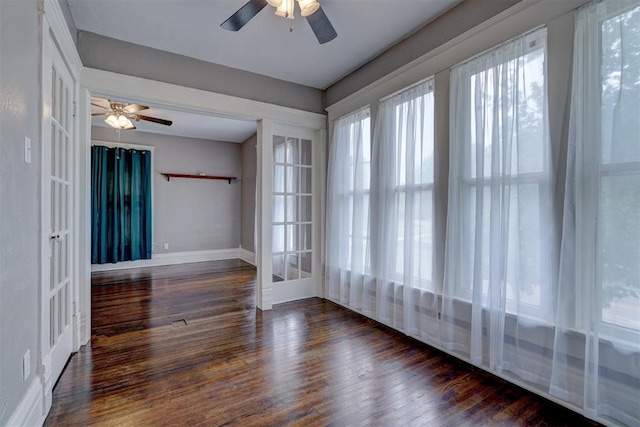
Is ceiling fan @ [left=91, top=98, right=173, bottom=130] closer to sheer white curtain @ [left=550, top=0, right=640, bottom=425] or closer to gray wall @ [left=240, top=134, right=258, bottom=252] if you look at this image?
gray wall @ [left=240, top=134, right=258, bottom=252]

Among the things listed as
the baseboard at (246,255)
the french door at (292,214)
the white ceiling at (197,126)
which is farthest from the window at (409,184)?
the baseboard at (246,255)

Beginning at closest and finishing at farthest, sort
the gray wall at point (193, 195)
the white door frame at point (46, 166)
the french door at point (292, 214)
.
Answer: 1. the white door frame at point (46, 166)
2. the french door at point (292, 214)
3. the gray wall at point (193, 195)

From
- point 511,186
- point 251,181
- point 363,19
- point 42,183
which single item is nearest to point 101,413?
point 42,183

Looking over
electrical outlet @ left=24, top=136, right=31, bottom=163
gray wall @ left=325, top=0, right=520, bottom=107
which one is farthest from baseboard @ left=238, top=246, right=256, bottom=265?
electrical outlet @ left=24, top=136, right=31, bottom=163

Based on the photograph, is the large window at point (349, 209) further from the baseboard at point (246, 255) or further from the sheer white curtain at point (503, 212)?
the baseboard at point (246, 255)

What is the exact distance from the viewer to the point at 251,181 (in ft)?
21.8

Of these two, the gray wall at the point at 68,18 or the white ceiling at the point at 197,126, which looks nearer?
the gray wall at the point at 68,18

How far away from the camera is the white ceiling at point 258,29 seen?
2434 millimetres

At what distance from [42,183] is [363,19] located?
103 inches

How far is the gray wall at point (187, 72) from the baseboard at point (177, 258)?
166 inches

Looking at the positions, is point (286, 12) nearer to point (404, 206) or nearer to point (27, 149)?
point (27, 149)

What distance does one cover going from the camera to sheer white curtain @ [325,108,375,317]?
133 inches

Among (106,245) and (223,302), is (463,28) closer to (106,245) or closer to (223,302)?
(223,302)

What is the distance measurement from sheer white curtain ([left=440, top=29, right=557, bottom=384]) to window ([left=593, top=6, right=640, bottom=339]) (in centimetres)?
27
